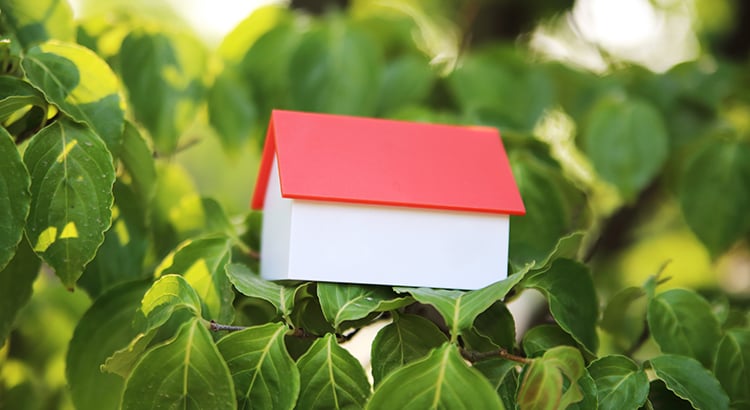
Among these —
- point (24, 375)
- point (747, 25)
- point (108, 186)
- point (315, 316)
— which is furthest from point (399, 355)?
point (747, 25)

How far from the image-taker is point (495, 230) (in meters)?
0.46

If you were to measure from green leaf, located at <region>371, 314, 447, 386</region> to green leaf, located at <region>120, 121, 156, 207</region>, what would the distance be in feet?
0.69

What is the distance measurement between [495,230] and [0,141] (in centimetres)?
29

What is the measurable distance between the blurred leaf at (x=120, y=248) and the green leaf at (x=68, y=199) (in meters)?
0.11

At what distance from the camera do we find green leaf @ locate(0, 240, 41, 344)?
19.2 inches

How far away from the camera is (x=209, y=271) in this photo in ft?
1.53

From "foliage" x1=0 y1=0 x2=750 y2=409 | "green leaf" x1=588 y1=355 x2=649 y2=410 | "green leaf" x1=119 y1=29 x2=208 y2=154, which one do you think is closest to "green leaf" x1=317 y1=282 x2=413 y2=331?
"foliage" x1=0 y1=0 x2=750 y2=409

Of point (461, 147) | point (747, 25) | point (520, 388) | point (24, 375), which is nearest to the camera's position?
point (520, 388)

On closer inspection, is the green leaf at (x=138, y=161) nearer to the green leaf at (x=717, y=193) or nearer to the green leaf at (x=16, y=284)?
the green leaf at (x=16, y=284)

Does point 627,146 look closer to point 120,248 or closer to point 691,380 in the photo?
point 691,380

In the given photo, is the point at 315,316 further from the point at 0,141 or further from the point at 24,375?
the point at 24,375

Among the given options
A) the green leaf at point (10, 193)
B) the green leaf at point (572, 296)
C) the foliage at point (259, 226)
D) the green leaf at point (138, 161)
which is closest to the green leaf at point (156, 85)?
the foliage at point (259, 226)

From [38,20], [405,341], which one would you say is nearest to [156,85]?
[38,20]

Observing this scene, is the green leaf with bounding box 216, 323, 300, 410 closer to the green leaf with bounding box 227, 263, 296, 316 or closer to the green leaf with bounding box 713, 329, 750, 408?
the green leaf with bounding box 227, 263, 296, 316
